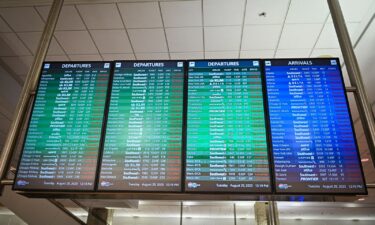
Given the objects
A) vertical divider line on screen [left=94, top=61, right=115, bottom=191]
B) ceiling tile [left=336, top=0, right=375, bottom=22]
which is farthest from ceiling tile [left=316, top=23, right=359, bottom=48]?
vertical divider line on screen [left=94, top=61, right=115, bottom=191]

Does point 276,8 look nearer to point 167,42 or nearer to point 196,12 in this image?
point 196,12

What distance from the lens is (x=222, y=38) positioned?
393cm

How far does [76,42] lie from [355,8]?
347 centimetres

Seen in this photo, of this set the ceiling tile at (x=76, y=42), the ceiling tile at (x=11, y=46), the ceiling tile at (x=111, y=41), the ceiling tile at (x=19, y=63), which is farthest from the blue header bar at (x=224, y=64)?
the ceiling tile at (x=19, y=63)

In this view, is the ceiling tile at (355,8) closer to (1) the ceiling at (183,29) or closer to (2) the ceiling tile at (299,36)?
(1) the ceiling at (183,29)

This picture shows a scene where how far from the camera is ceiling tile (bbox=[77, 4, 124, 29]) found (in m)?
3.54

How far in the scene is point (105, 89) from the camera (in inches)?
97.0

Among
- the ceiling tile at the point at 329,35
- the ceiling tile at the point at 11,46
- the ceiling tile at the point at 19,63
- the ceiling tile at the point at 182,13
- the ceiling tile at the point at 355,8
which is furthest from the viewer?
the ceiling tile at the point at 19,63

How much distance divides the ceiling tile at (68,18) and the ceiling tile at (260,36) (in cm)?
205

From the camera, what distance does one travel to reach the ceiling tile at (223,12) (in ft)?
11.2

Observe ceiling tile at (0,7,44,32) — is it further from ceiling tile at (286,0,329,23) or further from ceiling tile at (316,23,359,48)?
ceiling tile at (316,23,359,48)

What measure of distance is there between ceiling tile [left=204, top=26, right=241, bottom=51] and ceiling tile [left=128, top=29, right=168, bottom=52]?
584 millimetres

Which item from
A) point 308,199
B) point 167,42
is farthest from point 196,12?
point 308,199

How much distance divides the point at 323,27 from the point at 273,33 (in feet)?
1.94
